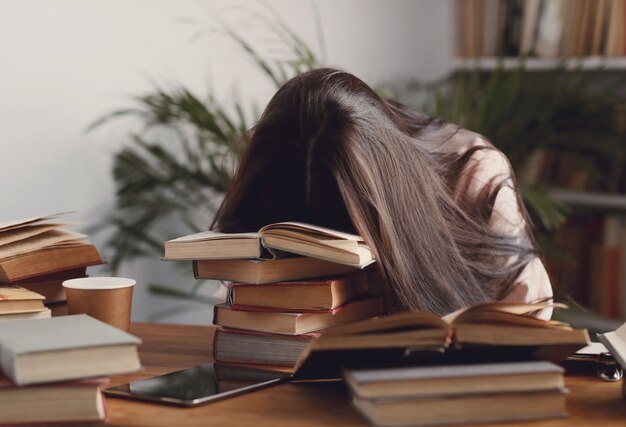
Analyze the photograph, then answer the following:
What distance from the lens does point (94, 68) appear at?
217 cm

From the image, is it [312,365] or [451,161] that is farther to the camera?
[451,161]

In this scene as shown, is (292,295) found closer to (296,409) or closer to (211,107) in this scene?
(296,409)

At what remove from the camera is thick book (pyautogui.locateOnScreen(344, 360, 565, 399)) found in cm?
84

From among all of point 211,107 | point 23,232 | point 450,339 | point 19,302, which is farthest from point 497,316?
point 211,107

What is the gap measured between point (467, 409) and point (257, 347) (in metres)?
0.35

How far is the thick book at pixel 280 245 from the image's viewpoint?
1.06 metres

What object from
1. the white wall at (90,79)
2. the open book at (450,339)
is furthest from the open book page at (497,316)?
the white wall at (90,79)

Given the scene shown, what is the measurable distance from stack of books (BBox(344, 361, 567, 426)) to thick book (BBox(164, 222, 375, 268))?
0.21m

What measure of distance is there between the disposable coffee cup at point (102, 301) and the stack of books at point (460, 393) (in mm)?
373

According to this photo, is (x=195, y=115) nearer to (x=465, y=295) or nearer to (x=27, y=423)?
(x=465, y=295)

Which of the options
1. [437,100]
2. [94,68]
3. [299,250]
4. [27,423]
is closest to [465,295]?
[299,250]

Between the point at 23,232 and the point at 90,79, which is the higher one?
the point at 90,79

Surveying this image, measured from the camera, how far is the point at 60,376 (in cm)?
87

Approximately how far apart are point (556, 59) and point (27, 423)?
2.59 metres
